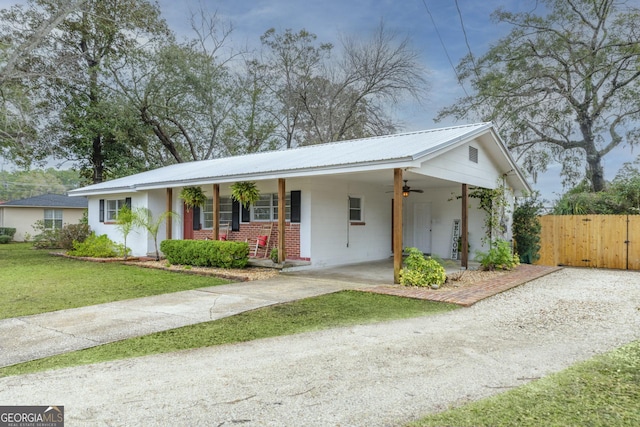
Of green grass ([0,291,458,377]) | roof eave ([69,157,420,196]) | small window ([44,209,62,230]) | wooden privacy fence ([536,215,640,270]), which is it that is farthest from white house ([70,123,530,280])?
small window ([44,209,62,230])

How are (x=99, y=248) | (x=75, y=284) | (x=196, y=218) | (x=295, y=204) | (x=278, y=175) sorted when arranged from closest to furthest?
1. (x=75, y=284)
2. (x=278, y=175)
3. (x=295, y=204)
4. (x=196, y=218)
5. (x=99, y=248)

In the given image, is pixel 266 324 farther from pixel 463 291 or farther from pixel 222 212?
pixel 222 212

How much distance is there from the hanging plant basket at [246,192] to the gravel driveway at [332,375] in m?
7.27

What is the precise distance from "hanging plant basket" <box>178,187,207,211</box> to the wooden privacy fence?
38.0 feet

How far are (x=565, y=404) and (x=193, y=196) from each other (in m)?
12.2

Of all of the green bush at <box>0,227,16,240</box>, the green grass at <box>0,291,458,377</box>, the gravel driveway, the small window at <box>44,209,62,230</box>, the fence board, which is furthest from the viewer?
the small window at <box>44,209,62,230</box>

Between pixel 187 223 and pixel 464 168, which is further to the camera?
pixel 187 223

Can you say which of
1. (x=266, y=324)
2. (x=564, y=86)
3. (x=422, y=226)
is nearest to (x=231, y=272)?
(x=266, y=324)

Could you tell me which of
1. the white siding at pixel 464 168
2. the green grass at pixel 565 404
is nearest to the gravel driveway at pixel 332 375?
the green grass at pixel 565 404

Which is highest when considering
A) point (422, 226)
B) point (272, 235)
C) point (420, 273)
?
point (422, 226)

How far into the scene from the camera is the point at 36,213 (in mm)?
26734

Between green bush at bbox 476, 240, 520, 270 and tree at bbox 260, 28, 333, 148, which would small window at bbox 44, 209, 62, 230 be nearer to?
tree at bbox 260, 28, 333, 148

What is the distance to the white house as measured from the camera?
962cm

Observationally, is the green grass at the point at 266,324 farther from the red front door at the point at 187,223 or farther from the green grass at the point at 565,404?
the red front door at the point at 187,223
